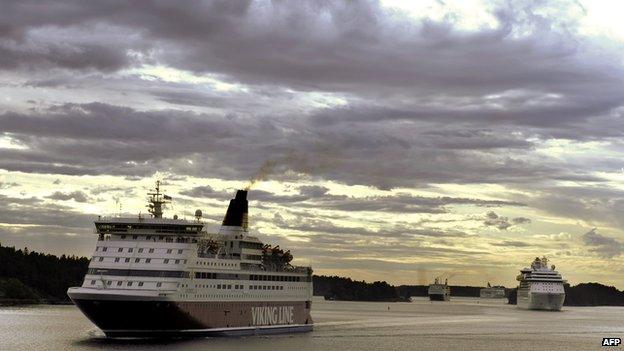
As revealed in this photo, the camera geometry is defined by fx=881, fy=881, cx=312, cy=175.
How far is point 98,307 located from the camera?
7425 cm

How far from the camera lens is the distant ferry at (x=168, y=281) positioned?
74.2 metres

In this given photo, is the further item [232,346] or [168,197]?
[168,197]

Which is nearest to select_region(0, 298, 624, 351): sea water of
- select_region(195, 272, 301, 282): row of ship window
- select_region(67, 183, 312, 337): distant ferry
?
select_region(67, 183, 312, 337): distant ferry

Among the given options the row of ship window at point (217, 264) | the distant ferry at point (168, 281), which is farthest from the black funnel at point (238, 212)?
the row of ship window at point (217, 264)

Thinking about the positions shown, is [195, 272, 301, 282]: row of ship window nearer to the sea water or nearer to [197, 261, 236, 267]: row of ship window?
[197, 261, 236, 267]: row of ship window

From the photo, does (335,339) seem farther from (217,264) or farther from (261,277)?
(217,264)

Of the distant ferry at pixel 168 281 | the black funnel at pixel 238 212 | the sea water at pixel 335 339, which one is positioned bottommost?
the sea water at pixel 335 339

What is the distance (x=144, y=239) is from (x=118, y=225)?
3002mm

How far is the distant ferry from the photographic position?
74.2 m

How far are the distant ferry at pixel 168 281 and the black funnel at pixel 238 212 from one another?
2.57 meters

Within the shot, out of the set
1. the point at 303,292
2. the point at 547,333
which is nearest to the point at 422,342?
A: the point at 303,292

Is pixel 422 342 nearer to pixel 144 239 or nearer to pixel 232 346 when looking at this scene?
pixel 232 346

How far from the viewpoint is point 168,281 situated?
75.3 metres

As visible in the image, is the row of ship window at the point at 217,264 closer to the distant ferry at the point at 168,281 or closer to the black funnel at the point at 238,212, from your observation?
the distant ferry at the point at 168,281
